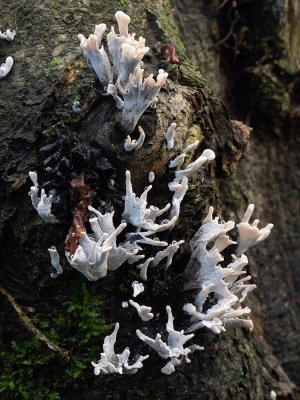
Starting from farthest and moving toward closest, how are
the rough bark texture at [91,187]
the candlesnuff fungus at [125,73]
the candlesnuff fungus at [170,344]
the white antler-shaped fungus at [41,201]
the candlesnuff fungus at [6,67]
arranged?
the candlesnuff fungus at [6,67], the rough bark texture at [91,187], the candlesnuff fungus at [170,344], the white antler-shaped fungus at [41,201], the candlesnuff fungus at [125,73]

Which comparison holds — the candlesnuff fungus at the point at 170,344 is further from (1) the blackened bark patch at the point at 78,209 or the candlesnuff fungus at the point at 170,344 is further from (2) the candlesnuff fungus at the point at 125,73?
(2) the candlesnuff fungus at the point at 125,73

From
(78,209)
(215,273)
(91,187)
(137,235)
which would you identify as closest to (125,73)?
(91,187)

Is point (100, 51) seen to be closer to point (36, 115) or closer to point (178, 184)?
point (36, 115)

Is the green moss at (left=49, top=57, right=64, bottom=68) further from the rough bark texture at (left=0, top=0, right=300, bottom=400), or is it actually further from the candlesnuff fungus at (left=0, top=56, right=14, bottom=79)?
the candlesnuff fungus at (left=0, top=56, right=14, bottom=79)

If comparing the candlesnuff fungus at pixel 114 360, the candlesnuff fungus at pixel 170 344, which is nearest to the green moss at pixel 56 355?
the candlesnuff fungus at pixel 114 360

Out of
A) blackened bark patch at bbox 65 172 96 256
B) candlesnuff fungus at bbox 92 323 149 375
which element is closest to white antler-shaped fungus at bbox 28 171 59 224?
blackened bark patch at bbox 65 172 96 256

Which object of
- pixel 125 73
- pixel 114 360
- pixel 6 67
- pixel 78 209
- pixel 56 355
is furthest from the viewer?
pixel 6 67

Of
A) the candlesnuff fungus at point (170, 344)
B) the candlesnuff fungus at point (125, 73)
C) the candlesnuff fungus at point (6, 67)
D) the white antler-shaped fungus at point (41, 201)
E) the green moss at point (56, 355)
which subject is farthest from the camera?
the candlesnuff fungus at point (6, 67)

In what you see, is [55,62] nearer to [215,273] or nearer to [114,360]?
[215,273]

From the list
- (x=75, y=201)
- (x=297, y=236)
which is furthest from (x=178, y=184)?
(x=297, y=236)
